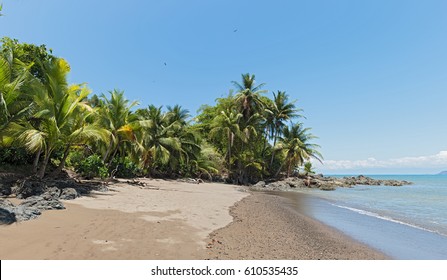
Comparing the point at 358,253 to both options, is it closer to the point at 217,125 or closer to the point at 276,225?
the point at 276,225

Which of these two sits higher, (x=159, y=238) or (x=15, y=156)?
(x=15, y=156)

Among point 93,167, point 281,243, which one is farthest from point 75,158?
point 281,243

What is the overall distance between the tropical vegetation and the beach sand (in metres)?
4.06

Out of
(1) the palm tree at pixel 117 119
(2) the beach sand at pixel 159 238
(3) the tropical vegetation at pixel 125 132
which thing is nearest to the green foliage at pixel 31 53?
(3) the tropical vegetation at pixel 125 132

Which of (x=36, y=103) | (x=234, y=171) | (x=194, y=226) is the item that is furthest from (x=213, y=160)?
(x=194, y=226)

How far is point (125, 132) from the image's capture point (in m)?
16.0

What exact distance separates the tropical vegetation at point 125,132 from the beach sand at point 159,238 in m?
4.06

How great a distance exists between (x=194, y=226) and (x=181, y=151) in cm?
2281

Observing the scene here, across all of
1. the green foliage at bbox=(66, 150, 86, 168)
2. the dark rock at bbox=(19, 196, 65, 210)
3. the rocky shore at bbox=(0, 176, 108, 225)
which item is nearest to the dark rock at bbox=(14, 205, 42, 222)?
the rocky shore at bbox=(0, 176, 108, 225)

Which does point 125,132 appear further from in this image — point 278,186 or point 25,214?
point 278,186

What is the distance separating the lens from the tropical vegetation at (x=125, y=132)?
10.2m

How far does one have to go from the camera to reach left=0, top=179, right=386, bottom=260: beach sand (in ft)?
15.0

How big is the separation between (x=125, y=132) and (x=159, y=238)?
38.3 ft

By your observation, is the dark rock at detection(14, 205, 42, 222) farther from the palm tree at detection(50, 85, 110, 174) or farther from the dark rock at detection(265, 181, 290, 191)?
the dark rock at detection(265, 181, 290, 191)
